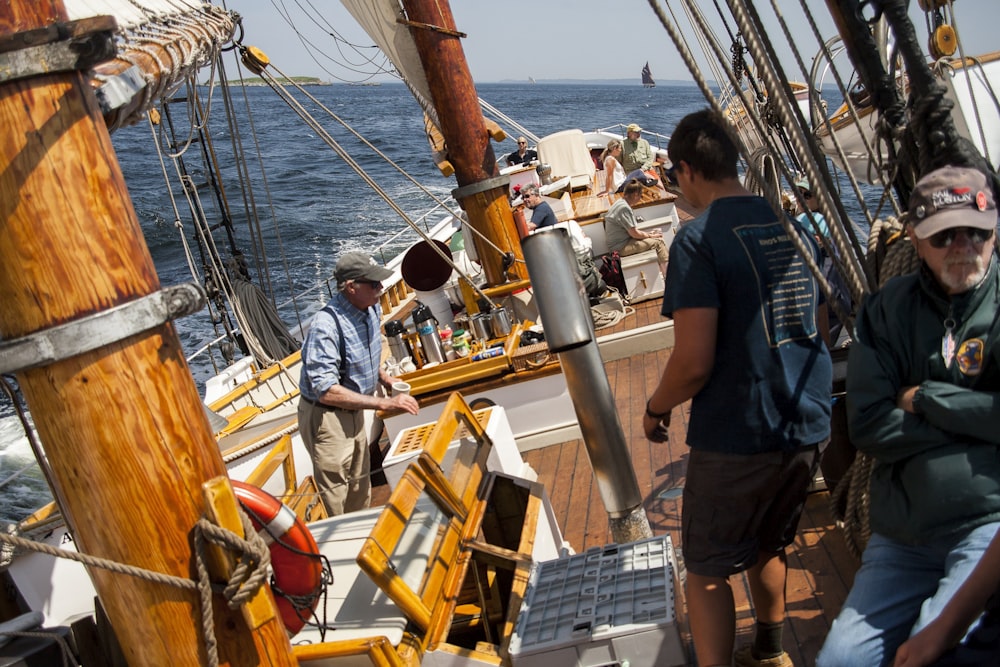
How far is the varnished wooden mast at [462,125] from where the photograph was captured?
553 cm

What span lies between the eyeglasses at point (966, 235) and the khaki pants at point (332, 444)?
120 inches

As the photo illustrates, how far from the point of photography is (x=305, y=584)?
8.62 ft

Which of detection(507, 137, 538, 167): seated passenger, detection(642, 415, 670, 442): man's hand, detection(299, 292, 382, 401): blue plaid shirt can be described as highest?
detection(507, 137, 538, 167): seated passenger

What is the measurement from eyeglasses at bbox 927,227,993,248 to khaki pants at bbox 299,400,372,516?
9.96ft

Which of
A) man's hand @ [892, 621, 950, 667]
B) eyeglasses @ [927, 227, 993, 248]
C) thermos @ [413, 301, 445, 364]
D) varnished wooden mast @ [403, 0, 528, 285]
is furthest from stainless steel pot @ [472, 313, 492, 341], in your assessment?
man's hand @ [892, 621, 950, 667]

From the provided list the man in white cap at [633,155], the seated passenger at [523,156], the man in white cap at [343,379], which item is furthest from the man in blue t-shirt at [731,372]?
the seated passenger at [523,156]

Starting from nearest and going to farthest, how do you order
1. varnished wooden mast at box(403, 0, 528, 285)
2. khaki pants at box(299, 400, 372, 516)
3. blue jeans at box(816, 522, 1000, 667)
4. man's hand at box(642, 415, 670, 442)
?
blue jeans at box(816, 522, 1000, 667) → man's hand at box(642, 415, 670, 442) → khaki pants at box(299, 400, 372, 516) → varnished wooden mast at box(403, 0, 528, 285)

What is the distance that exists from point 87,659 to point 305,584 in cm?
86

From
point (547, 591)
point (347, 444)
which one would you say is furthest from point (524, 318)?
point (547, 591)

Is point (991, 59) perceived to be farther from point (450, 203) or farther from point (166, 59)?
point (450, 203)

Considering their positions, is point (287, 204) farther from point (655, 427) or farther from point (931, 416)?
point (931, 416)

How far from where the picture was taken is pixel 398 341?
20.0 ft

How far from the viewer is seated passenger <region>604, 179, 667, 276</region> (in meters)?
8.55

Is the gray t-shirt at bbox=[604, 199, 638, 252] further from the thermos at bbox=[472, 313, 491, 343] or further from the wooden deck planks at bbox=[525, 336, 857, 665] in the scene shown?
the thermos at bbox=[472, 313, 491, 343]
